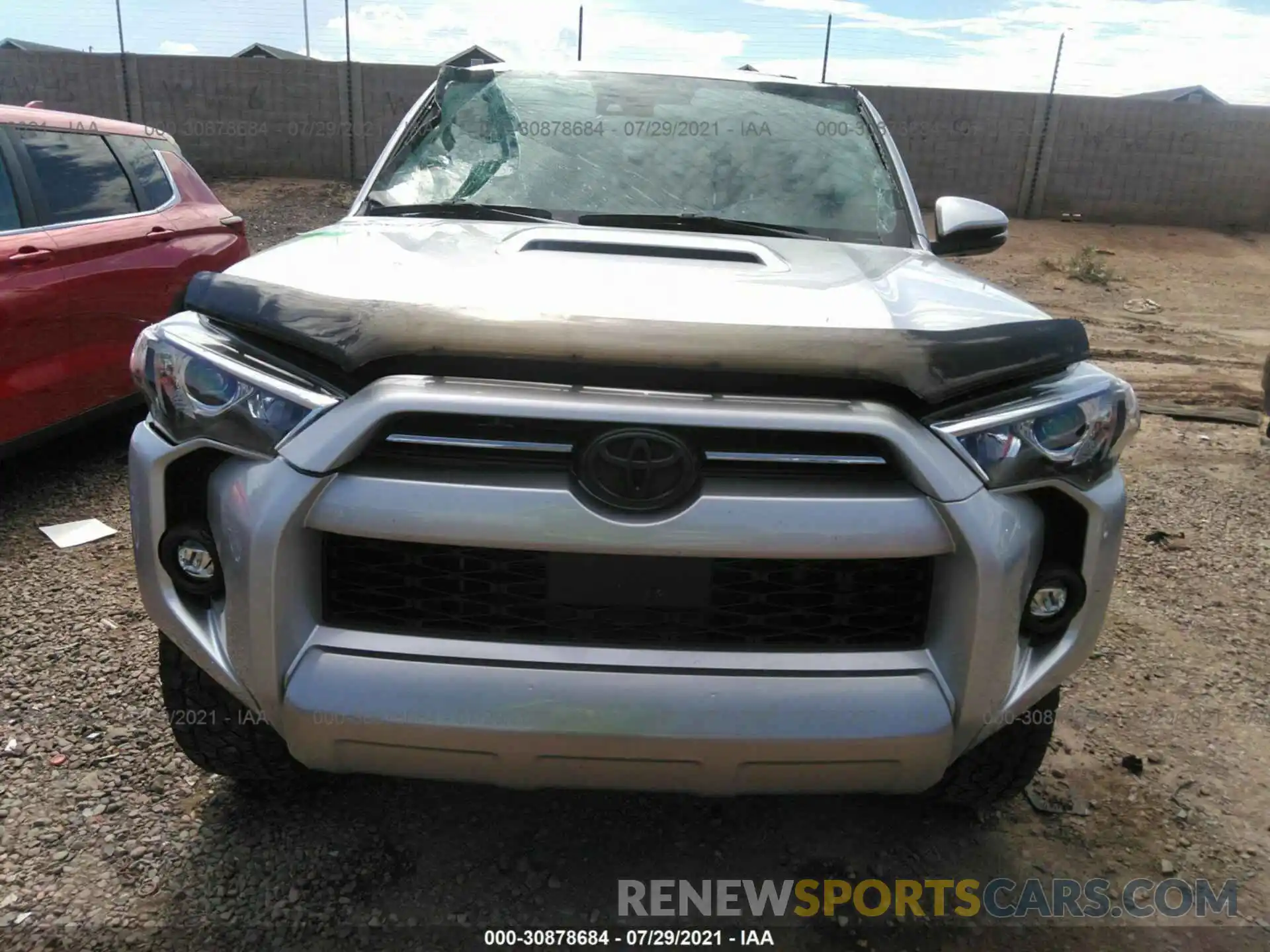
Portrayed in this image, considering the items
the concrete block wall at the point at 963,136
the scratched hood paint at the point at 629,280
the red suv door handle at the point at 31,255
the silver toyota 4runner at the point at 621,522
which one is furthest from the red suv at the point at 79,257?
the concrete block wall at the point at 963,136

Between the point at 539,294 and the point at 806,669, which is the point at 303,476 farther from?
the point at 806,669

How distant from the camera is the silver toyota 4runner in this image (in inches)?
62.1

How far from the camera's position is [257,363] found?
1675mm

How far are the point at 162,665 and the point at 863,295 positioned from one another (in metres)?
1.63

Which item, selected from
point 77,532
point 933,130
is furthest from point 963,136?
point 77,532

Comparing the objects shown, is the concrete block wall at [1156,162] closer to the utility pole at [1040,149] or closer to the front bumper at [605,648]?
the utility pole at [1040,149]

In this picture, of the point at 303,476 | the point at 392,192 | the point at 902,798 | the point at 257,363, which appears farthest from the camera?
the point at 392,192

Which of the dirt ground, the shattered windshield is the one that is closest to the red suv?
the dirt ground

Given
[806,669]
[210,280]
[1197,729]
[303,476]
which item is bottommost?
[1197,729]

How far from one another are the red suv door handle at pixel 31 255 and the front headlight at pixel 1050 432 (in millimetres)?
3751

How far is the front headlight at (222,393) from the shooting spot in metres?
1.61

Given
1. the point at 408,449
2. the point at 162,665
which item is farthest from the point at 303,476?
the point at 162,665

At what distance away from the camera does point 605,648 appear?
5.41ft

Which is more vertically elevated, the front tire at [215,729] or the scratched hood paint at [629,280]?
the scratched hood paint at [629,280]
